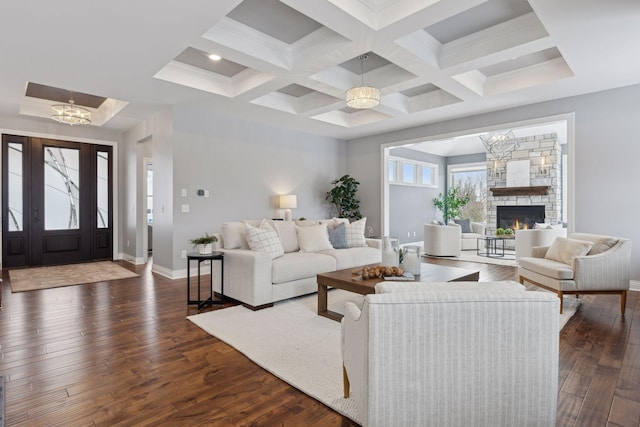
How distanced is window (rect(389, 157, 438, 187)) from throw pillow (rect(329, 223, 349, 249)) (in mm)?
4492

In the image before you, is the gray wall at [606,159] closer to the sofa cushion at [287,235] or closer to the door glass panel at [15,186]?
the sofa cushion at [287,235]

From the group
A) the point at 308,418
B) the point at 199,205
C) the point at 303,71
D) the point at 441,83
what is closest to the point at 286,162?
the point at 199,205

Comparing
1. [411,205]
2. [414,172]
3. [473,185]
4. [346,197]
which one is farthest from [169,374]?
[473,185]

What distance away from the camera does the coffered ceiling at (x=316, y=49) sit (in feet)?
9.45

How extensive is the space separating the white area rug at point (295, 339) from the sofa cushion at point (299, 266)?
299 mm

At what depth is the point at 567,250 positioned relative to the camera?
3887mm

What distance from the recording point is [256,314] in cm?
350

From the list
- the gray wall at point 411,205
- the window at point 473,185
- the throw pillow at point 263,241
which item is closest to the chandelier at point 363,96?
the throw pillow at point 263,241

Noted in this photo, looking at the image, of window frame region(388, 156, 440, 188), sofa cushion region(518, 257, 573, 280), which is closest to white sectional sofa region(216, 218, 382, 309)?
sofa cushion region(518, 257, 573, 280)

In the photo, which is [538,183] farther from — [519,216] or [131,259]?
[131,259]

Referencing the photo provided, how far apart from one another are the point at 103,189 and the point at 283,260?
17.6 ft

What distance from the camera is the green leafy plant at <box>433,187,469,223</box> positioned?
10.6 m

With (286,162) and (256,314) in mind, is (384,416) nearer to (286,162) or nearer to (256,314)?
(256,314)

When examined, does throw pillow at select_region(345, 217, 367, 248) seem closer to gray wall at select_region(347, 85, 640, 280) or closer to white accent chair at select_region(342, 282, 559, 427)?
gray wall at select_region(347, 85, 640, 280)
